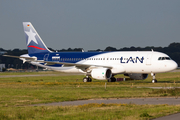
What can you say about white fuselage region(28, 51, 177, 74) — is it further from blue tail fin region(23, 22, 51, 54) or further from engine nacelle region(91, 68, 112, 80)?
blue tail fin region(23, 22, 51, 54)

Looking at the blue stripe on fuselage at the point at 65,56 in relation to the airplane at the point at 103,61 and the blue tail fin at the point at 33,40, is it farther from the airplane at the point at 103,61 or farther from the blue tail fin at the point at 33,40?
the blue tail fin at the point at 33,40

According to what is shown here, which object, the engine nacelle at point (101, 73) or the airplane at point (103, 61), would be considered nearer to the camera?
the airplane at point (103, 61)

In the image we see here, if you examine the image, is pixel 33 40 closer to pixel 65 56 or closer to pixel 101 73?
pixel 65 56

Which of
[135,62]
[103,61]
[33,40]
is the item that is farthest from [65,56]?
[135,62]

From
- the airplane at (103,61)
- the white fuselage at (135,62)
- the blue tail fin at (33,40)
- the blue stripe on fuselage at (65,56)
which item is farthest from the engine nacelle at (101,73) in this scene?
the blue tail fin at (33,40)

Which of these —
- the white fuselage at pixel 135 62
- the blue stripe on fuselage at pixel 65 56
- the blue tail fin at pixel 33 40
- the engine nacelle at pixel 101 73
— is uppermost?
the blue tail fin at pixel 33 40

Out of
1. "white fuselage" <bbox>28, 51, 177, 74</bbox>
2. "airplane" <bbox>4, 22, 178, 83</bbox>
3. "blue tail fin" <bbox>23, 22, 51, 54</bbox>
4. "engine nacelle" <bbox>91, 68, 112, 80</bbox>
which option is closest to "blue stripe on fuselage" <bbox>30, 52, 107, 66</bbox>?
"airplane" <bbox>4, 22, 178, 83</bbox>

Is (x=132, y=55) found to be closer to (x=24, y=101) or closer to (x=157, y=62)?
(x=157, y=62)

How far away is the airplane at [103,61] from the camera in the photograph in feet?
146

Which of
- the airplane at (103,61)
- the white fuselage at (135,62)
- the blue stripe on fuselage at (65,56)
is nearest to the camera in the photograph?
the white fuselage at (135,62)

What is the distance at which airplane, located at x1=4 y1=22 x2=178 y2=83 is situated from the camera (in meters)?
44.6

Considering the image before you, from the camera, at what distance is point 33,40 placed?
58094 mm

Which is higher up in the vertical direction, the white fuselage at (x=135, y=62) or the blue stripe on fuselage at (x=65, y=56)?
the blue stripe on fuselage at (x=65, y=56)

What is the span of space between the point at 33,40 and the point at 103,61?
15.7 metres
